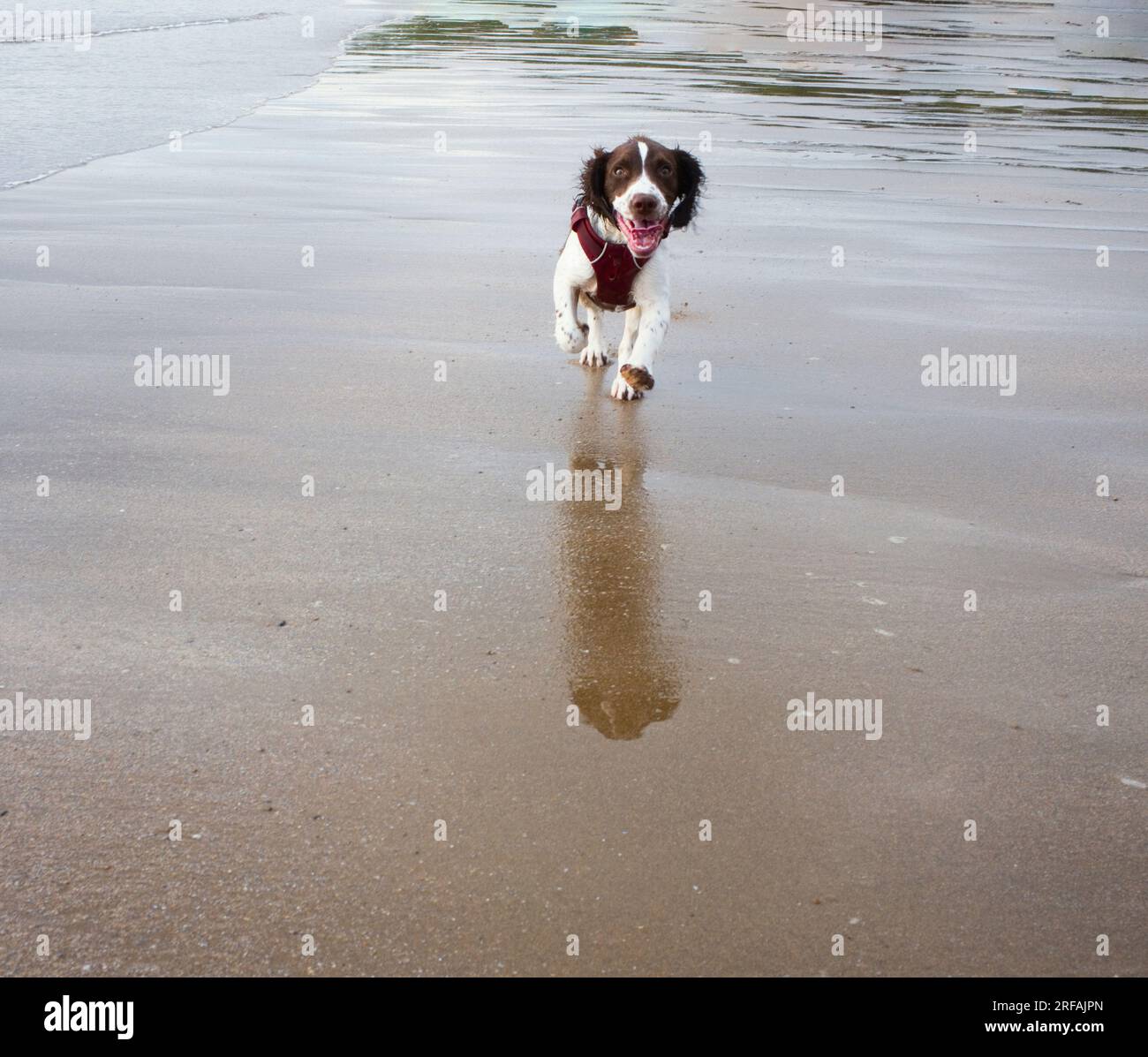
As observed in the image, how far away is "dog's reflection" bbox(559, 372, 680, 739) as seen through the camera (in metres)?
2.90

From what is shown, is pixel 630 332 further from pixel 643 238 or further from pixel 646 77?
pixel 646 77

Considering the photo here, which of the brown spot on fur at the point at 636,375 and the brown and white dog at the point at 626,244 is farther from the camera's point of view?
the brown and white dog at the point at 626,244

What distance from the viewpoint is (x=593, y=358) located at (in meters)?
5.61

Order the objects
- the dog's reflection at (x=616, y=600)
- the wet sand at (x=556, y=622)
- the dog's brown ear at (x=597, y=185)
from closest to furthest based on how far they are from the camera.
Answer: the wet sand at (x=556, y=622) → the dog's reflection at (x=616, y=600) → the dog's brown ear at (x=597, y=185)

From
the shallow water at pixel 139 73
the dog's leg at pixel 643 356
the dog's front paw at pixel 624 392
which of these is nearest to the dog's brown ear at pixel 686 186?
the dog's leg at pixel 643 356

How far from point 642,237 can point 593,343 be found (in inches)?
26.3

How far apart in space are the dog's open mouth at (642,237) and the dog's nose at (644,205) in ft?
0.17

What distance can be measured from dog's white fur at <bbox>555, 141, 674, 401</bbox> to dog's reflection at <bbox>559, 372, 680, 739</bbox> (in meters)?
0.54

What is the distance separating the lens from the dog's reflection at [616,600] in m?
2.90

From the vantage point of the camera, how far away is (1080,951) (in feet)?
7.00

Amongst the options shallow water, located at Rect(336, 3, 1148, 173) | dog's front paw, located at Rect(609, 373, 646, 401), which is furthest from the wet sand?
shallow water, located at Rect(336, 3, 1148, 173)

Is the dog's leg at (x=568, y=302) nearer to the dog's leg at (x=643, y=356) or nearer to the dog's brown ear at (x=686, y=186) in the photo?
the dog's leg at (x=643, y=356)

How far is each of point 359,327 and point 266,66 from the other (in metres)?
12.8

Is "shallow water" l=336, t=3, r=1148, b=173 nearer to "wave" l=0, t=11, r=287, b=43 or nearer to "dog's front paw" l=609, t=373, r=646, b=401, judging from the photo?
"wave" l=0, t=11, r=287, b=43
